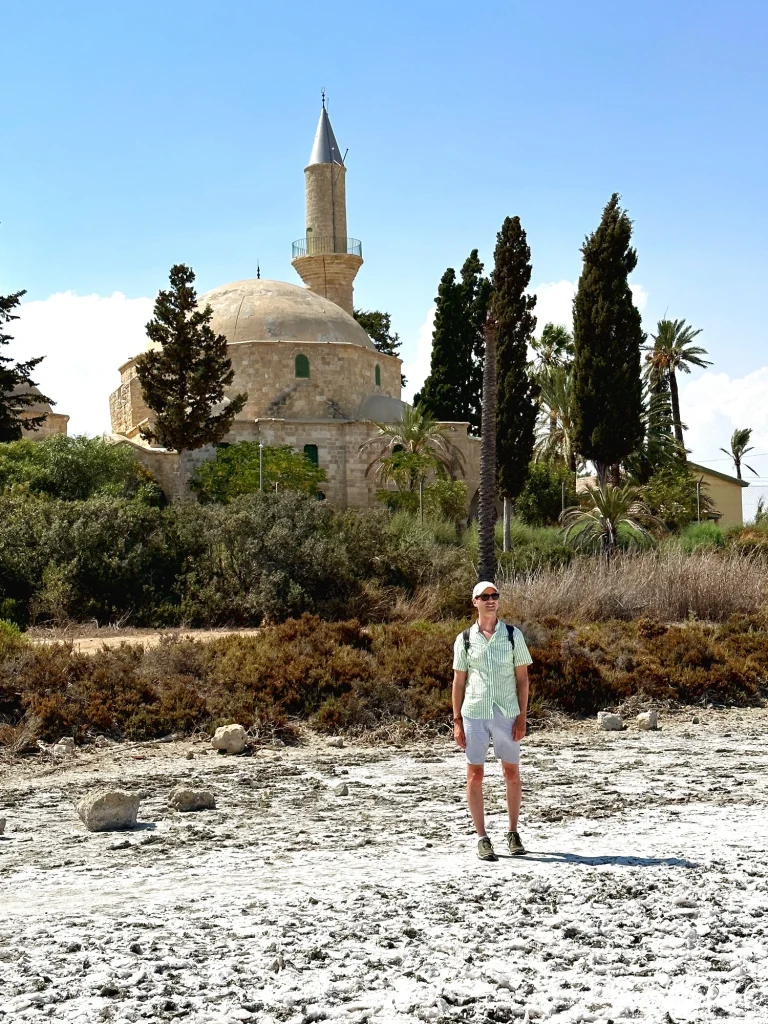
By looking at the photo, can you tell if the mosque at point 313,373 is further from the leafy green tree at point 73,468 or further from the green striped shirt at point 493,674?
the green striped shirt at point 493,674

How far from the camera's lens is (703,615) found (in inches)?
673

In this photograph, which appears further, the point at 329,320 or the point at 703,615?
the point at 329,320

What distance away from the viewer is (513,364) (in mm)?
28906

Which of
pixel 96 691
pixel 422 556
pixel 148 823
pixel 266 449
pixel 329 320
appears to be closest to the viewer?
pixel 148 823

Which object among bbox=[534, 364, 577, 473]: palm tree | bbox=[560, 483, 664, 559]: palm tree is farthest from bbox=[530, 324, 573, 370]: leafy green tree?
bbox=[560, 483, 664, 559]: palm tree

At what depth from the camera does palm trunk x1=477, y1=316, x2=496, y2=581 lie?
16688 mm

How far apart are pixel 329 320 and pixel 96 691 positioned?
36.9 m

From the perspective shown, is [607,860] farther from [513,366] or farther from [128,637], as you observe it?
[513,366]

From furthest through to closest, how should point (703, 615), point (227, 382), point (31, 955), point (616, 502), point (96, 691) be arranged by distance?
point (227, 382) < point (616, 502) < point (703, 615) < point (96, 691) < point (31, 955)

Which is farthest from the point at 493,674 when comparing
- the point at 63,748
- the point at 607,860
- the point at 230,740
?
the point at 63,748

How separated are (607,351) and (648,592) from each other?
1401cm

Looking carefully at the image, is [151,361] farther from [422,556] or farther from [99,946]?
[99,946]

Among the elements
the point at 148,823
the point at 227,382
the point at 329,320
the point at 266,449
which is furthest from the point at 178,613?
the point at 329,320

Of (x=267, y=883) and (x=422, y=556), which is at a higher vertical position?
(x=422, y=556)
